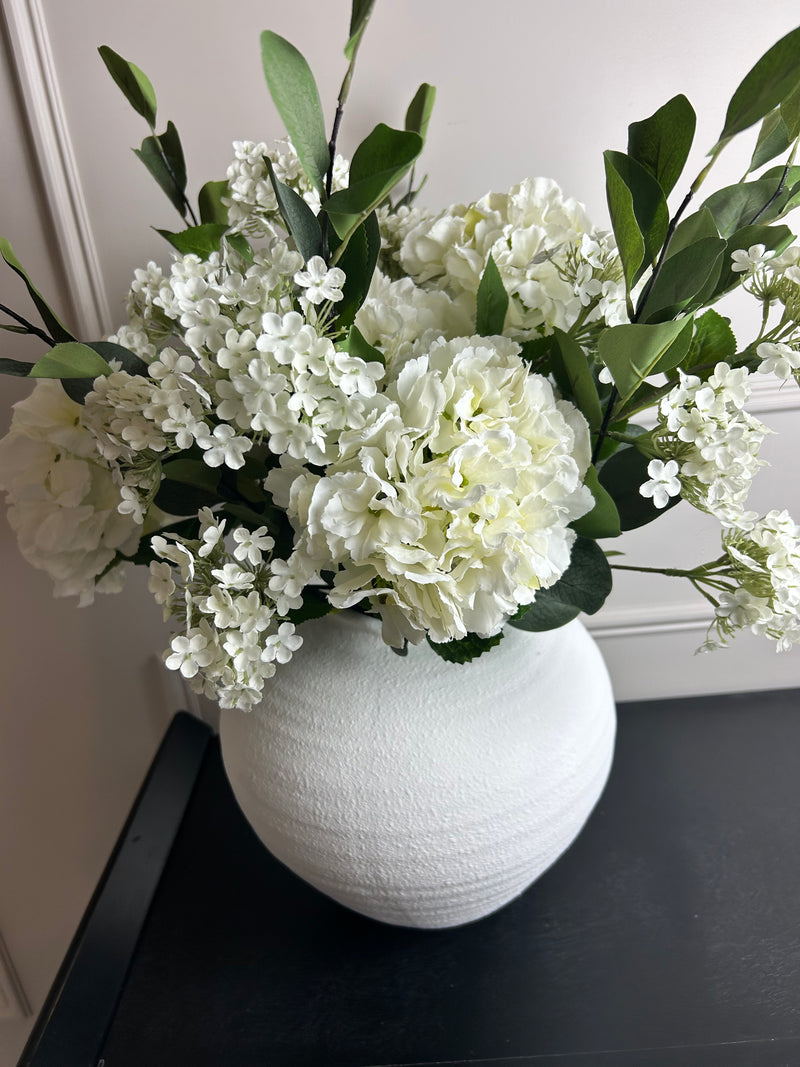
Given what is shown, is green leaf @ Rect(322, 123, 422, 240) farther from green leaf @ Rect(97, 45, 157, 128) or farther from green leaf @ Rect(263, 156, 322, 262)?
green leaf @ Rect(97, 45, 157, 128)

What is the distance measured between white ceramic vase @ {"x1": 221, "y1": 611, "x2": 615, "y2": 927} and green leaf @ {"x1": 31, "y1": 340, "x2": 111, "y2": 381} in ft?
0.84

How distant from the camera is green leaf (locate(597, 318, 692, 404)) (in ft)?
1.31

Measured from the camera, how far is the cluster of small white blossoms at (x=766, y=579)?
0.47 meters

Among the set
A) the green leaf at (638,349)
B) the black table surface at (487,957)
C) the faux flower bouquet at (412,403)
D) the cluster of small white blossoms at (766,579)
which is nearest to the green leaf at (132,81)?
the faux flower bouquet at (412,403)

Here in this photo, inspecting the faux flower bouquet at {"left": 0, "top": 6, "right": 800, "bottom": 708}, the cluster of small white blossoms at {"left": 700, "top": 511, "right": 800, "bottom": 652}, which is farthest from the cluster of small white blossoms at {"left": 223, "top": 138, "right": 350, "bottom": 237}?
the cluster of small white blossoms at {"left": 700, "top": 511, "right": 800, "bottom": 652}

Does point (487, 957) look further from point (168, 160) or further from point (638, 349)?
point (168, 160)

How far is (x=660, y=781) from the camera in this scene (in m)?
0.83

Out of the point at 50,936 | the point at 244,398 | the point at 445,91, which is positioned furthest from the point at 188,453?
the point at 50,936

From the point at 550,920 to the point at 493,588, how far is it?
429mm

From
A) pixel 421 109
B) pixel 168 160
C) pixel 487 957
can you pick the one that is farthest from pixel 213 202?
pixel 487 957

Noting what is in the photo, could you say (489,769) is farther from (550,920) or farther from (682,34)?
(682,34)

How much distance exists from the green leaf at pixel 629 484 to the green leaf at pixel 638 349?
0.11 m

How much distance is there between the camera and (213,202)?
0.64m

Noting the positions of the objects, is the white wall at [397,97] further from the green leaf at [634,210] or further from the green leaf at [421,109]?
the green leaf at [634,210]
